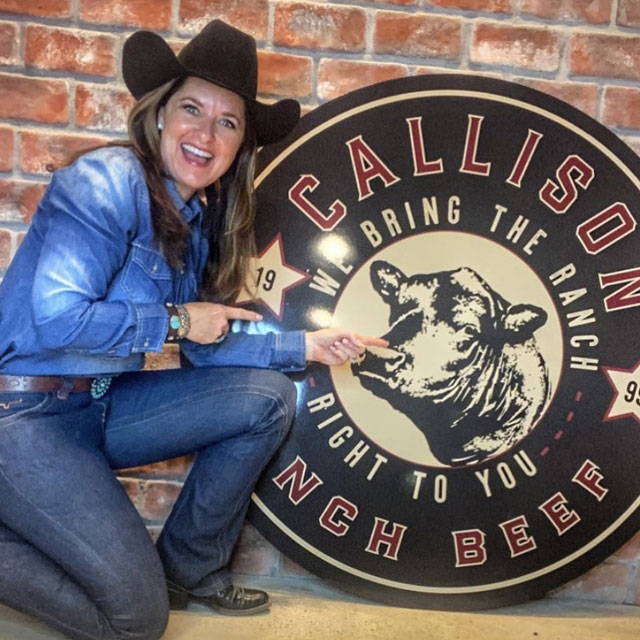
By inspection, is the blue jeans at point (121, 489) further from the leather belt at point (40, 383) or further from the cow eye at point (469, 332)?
the cow eye at point (469, 332)

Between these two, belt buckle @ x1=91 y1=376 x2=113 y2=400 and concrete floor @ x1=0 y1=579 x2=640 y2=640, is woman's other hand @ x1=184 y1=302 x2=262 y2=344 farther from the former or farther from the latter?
concrete floor @ x1=0 y1=579 x2=640 y2=640

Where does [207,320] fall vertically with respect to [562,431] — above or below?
above

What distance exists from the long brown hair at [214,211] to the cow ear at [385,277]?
32 cm

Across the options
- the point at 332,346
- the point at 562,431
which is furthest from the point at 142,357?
the point at 562,431

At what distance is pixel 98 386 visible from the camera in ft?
5.53

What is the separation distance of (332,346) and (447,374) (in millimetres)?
319

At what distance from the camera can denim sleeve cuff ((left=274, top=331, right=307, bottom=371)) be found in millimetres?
1822

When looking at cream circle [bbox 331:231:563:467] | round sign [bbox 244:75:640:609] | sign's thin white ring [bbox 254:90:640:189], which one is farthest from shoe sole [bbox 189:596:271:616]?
sign's thin white ring [bbox 254:90:640:189]

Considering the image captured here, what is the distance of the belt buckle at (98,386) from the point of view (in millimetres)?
1682

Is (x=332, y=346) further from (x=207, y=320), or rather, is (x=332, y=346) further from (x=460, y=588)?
(x=460, y=588)

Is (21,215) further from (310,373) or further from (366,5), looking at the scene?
(366,5)

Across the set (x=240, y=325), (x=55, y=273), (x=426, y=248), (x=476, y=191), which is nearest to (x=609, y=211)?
(x=476, y=191)

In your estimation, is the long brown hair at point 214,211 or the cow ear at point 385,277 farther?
the cow ear at point 385,277

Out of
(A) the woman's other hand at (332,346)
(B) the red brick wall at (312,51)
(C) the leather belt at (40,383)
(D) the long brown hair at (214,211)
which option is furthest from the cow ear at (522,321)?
(C) the leather belt at (40,383)
